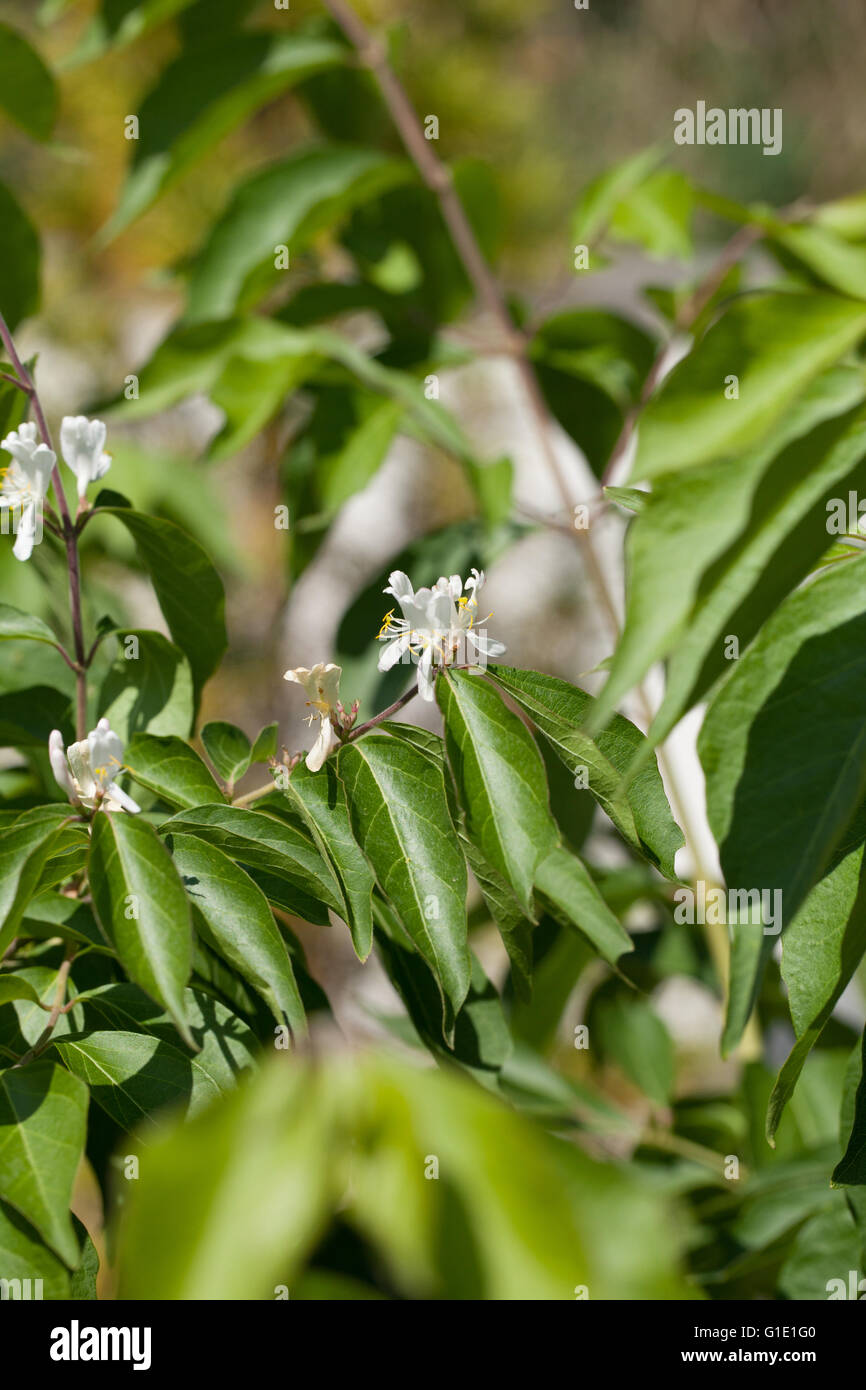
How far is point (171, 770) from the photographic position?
0.46m

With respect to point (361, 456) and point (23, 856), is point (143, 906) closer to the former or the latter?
point (23, 856)

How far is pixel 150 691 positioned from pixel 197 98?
1.80 ft

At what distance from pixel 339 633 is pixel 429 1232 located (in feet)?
2.08


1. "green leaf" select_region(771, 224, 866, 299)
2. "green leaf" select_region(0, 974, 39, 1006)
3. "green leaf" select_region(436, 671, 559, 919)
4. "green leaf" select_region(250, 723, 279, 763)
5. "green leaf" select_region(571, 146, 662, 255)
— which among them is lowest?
"green leaf" select_region(0, 974, 39, 1006)

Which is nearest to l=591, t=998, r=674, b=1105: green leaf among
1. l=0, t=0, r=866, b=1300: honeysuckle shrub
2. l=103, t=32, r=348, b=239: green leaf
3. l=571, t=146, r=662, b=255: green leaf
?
l=0, t=0, r=866, b=1300: honeysuckle shrub

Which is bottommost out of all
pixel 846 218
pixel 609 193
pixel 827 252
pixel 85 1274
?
pixel 85 1274

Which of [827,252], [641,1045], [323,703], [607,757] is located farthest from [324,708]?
[641,1045]

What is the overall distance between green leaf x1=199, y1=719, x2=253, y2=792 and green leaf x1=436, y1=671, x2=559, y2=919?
0.11 metres

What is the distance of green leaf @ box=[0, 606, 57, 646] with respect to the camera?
48cm

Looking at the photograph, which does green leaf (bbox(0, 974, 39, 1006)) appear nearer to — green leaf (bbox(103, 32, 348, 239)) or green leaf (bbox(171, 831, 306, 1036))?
green leaf (bbox(171, 831, 306, 1036))

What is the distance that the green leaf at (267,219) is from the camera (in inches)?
33.3

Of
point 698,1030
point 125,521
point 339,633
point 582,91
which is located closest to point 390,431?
point 339,633
